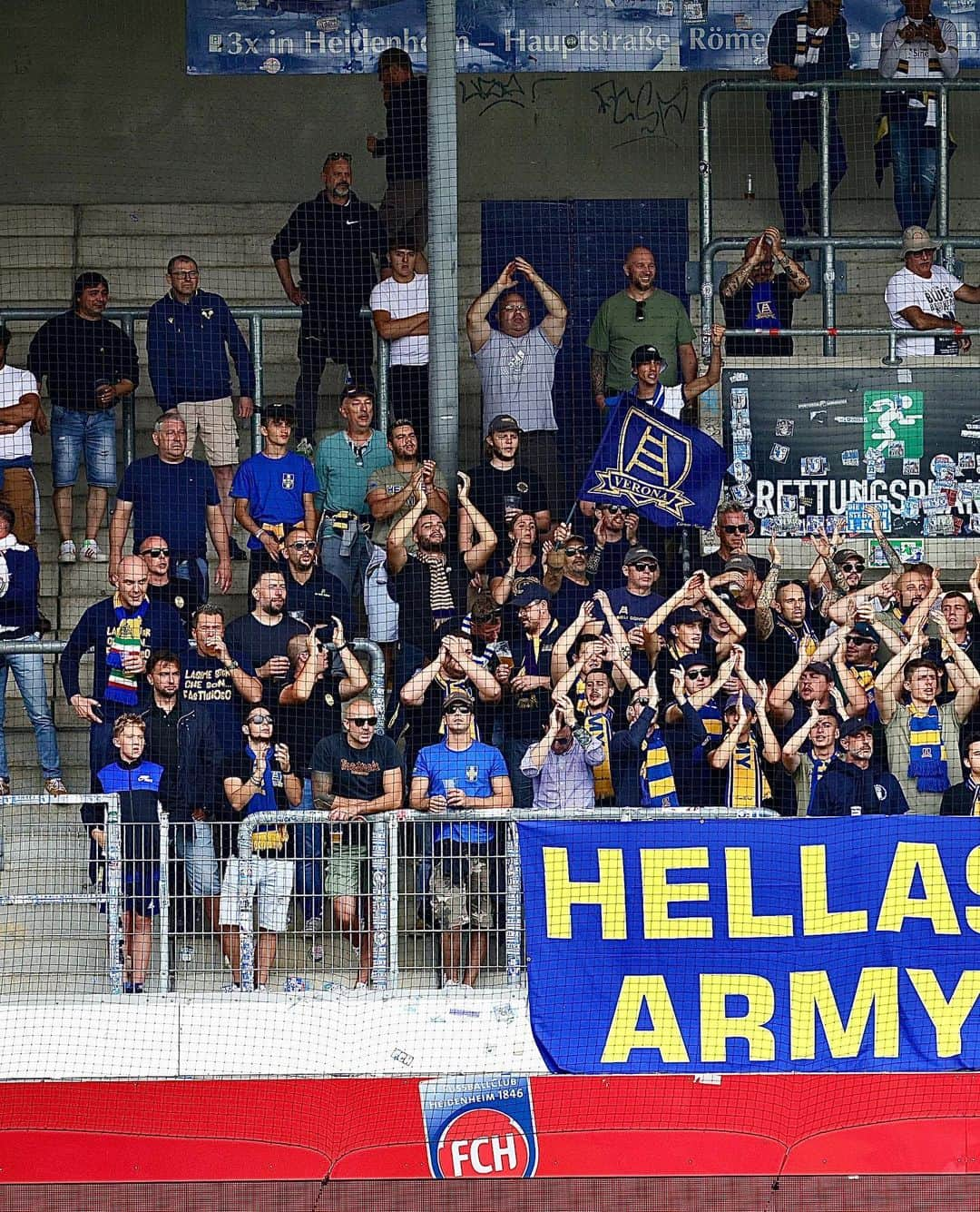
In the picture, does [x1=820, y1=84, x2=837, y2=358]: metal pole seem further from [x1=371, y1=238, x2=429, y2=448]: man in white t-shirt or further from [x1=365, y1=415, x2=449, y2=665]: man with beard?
[x1=365, y1=415, x2=449, y2=665]: man with beard

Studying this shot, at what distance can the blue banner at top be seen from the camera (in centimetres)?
1195

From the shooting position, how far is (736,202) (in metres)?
12.4

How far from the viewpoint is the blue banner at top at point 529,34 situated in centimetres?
1195

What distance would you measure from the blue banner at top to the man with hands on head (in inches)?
211

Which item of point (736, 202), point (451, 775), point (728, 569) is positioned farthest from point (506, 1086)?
point (736, 202)

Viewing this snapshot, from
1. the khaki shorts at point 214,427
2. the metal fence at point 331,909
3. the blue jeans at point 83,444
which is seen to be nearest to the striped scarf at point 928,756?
the metal fence at point 331,909

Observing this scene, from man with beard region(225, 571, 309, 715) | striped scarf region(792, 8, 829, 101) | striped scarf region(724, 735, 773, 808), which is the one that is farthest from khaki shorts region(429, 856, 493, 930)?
striped scarf region(792, 8, 829, 101)

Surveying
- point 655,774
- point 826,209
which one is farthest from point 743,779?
point 826,209

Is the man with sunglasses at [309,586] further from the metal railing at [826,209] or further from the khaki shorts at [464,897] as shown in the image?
the metal railing at [826,209]

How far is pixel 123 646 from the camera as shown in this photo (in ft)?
29.1

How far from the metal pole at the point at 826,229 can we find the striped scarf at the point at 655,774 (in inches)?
122

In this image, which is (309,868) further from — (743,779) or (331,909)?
(743,779)

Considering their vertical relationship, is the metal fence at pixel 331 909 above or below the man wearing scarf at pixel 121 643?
below

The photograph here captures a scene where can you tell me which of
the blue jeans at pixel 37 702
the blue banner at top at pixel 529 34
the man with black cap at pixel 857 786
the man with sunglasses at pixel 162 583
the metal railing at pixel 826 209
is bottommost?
the man with black cap at pixel 857 786
